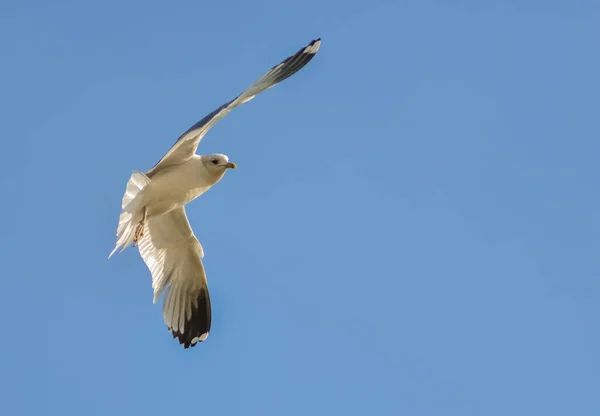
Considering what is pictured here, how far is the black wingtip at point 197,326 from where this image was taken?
373 inches

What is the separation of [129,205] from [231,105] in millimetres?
1179

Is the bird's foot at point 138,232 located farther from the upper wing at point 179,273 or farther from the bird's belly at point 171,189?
the upper wing at point 179,273

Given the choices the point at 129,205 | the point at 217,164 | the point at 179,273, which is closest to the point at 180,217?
the point at 179,273

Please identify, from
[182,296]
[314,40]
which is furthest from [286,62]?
[182,296]

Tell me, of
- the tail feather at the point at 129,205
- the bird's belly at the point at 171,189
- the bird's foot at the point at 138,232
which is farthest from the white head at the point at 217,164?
the bird's foot at the point at 138,232

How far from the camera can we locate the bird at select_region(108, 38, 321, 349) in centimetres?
793

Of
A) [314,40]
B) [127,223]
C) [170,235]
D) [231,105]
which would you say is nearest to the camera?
[231,105]

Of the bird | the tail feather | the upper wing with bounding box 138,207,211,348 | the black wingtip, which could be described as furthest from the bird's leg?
the black wingtip

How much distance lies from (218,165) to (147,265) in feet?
4.90

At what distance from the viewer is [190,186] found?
825 cm

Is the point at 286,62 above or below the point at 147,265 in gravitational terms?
above

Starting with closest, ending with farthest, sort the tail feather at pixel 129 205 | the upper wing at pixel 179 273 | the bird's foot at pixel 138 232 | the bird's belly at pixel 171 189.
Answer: the tail feather at pixel 129 205
the bird's belly at pixel 171 189
the bird's foot at pixel 138 232
the upper wing at pixel 179 273

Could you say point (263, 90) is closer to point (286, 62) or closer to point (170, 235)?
point (286, 62)

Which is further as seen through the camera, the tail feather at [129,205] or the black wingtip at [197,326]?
the black wingtip at [197,326]
